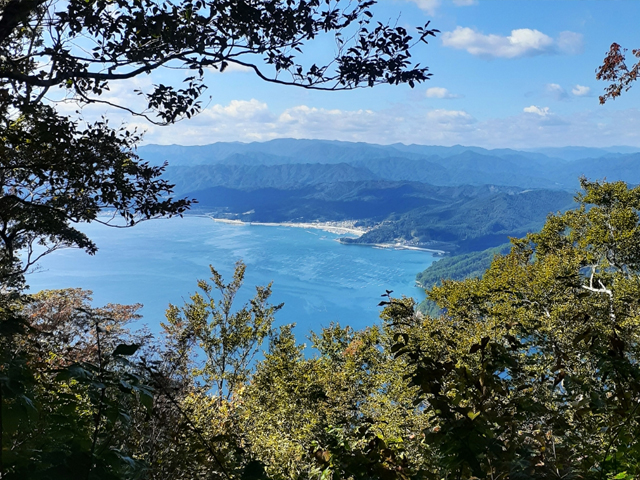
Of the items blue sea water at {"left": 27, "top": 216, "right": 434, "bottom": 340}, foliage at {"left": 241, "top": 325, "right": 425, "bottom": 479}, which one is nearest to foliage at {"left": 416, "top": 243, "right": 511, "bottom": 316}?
blue sea water at {"left": 27, "top": 216, "right": 434, "bottom": 340}

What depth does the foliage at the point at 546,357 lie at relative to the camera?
1.16 metres

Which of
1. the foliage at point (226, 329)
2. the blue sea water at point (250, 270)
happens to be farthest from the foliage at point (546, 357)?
the blue sea water at point (250, 270)

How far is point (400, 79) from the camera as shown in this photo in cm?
301

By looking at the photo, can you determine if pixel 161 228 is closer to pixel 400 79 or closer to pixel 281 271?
pixel 281 271

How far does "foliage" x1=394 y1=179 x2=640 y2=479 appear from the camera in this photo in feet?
3.80

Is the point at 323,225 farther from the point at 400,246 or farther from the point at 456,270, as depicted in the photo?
the point at 456,270

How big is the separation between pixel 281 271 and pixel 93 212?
64082 millimetres

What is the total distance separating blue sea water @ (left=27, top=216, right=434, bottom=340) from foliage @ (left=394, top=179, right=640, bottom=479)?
3213cm

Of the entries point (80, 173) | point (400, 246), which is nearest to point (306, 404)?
point (80, 173)

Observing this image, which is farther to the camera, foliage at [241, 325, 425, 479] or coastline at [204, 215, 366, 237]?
coastline at [204, 215, 366, 237]

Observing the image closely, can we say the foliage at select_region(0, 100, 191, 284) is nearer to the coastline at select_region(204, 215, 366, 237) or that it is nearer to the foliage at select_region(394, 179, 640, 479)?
the foliage at select_region(394, 179, 640, 479)

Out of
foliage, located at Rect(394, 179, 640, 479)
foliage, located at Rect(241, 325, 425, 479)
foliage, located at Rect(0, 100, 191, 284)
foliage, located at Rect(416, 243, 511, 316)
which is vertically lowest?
foliage, located at Rect(416, 243, 511, 316)

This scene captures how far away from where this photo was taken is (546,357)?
5.93 metres

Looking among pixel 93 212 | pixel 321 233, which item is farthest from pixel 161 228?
pixel 93 212
